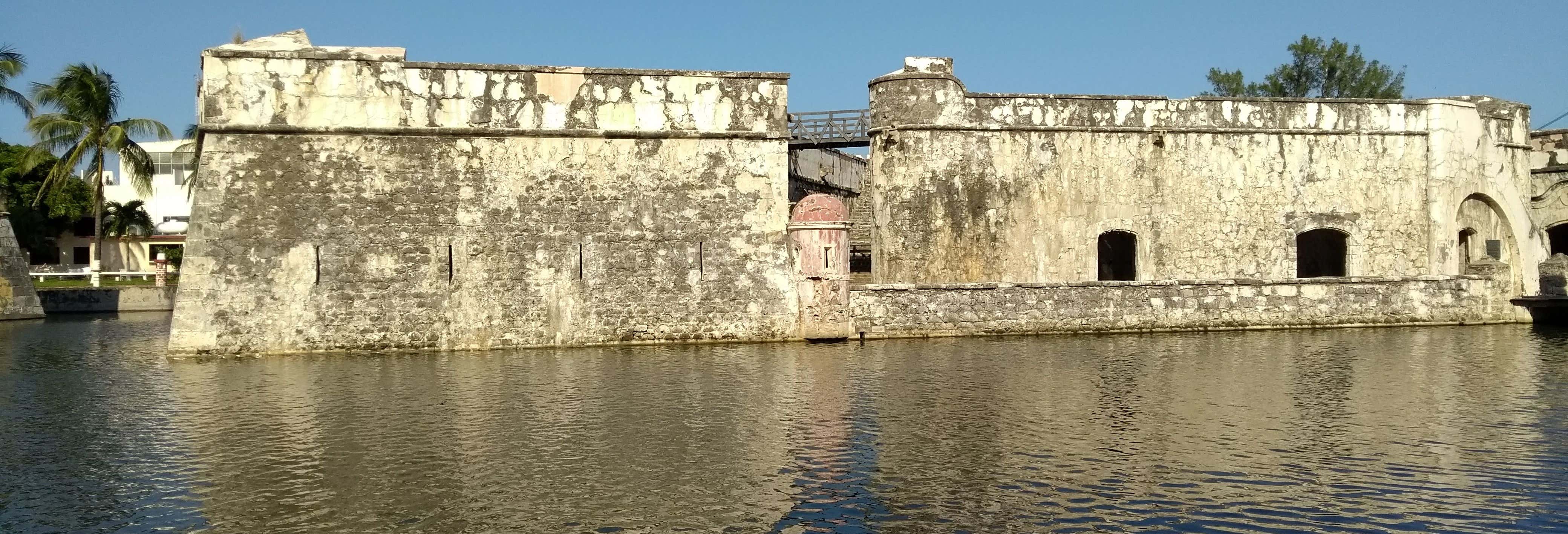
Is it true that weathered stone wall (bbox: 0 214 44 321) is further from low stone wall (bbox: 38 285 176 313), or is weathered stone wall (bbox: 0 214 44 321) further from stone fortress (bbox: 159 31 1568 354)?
stone fortress (bbox: 159 31 1568 354)

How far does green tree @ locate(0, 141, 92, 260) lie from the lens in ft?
136

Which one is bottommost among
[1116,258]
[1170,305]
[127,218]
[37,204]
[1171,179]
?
[1170,305]

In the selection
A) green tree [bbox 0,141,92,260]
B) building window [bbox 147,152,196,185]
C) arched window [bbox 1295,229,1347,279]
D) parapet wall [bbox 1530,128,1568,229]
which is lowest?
arched window [bbox 1295,229,1347,279]

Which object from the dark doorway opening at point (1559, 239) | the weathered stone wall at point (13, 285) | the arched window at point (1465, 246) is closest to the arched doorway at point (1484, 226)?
the arched window at point (1465, 246)

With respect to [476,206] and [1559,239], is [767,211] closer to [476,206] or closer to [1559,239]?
[476,206]

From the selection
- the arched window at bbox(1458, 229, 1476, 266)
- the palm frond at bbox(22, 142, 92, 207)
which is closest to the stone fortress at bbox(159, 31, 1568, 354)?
the arched window at bbox(1458, 229, 1476, 266)

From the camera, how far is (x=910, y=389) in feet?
36.6

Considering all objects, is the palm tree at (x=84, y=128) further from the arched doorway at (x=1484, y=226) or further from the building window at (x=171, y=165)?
the arched doorway at (x=1484, y=226)

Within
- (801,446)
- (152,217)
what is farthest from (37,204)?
(801,446)

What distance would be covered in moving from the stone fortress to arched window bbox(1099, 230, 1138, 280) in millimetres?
4693

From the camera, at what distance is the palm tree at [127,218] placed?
40906 mm

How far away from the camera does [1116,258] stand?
84.7ft

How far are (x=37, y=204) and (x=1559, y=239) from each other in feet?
147

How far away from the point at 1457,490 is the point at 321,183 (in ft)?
43.2
